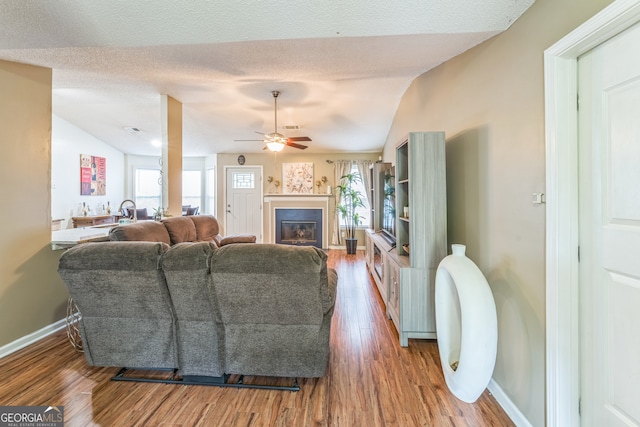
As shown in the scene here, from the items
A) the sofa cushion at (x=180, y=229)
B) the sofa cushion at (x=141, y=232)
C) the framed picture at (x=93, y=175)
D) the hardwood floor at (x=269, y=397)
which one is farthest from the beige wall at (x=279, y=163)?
the hardwood floor at (x=269, y=397)

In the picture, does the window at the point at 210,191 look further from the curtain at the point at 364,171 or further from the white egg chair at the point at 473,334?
the white egg chair at the point at 473,334

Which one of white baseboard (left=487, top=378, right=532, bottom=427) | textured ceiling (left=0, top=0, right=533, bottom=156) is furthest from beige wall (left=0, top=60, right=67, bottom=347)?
white baseboard (left=487, top=378, right=532, bottom=427)

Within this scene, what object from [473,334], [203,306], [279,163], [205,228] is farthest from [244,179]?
[473,334]

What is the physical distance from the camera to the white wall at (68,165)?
5.18 m

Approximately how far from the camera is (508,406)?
1.65m

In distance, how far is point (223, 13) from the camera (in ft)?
5.70

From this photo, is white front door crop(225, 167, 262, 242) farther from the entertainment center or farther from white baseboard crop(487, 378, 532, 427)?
white baseboard crop(487, 378, 532, 427)

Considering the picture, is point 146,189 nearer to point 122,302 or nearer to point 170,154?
point 170,154

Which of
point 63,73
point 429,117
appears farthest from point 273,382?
point 63,73

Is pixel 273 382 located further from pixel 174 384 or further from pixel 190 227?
pixel 190 227

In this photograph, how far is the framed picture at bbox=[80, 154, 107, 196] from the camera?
581 cm

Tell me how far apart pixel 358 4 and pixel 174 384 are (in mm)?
2710

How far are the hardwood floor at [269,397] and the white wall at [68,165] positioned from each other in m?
4.20

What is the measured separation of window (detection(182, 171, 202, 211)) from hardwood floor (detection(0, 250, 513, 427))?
5550mm
